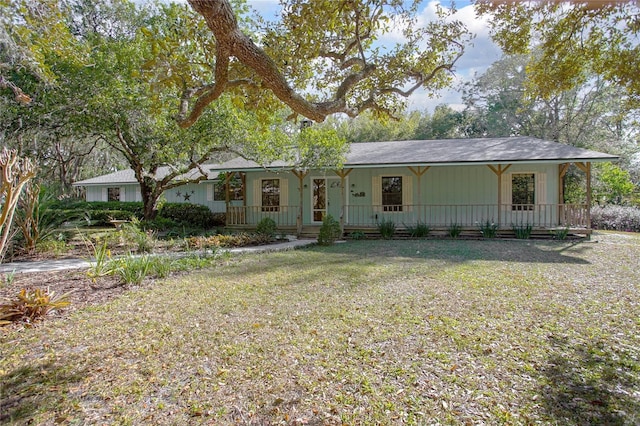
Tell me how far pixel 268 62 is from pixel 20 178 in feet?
11.2

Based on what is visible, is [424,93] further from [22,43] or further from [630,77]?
[22,43]

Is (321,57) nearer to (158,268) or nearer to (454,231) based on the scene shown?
(158,268)

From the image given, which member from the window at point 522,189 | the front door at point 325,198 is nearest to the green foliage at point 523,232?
the window at point 522,189

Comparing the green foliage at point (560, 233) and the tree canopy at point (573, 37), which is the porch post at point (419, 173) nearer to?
the green foliage at point (560, 233)

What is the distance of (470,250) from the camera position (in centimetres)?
1034

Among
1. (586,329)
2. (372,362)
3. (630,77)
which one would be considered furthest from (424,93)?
(372,362)

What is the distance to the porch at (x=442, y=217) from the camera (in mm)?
12969

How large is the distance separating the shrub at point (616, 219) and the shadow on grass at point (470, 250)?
26.6ft

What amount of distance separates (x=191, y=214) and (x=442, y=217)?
12321 millimetres

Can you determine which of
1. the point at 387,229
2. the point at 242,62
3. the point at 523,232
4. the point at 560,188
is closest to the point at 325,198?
the point at 387,229

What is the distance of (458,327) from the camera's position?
4.21m

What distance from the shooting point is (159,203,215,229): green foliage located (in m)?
18.6

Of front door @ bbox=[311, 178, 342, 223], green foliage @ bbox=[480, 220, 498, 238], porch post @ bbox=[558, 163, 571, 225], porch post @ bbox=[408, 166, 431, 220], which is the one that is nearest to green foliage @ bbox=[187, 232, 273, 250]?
front door @ bbox=[311, 178, 342, 223]

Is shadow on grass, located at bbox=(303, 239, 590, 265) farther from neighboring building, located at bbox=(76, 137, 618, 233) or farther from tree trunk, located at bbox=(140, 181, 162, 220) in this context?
tree trunk, located at bbox=(140, 181, 162, 220)
